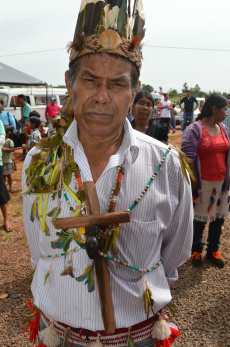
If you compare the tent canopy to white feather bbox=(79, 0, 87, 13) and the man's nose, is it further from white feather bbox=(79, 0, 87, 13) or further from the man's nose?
the man's nose

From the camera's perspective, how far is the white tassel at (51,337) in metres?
Answer: 1.49

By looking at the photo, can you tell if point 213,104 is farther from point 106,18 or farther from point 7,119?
point 7,119

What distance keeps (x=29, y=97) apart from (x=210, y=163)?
1233cm

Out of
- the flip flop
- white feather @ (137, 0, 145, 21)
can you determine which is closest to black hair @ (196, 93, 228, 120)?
white feather @ (137, 0, 145, 21)

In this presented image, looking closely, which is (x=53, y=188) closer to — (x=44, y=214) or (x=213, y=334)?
(x=44, y=214)

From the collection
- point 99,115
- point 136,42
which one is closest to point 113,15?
point 136,42

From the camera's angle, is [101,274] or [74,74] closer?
[101,274]

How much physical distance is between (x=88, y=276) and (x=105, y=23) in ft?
3.59

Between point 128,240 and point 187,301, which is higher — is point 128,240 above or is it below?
above

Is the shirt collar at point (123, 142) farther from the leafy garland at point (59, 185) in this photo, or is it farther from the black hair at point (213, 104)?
the black hair at point (213, 104)

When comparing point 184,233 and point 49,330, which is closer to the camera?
point 49,330

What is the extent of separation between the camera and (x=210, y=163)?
150 inches

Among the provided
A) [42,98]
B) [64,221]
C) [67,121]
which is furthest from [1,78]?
[64,221]

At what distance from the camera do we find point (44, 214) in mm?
1468
